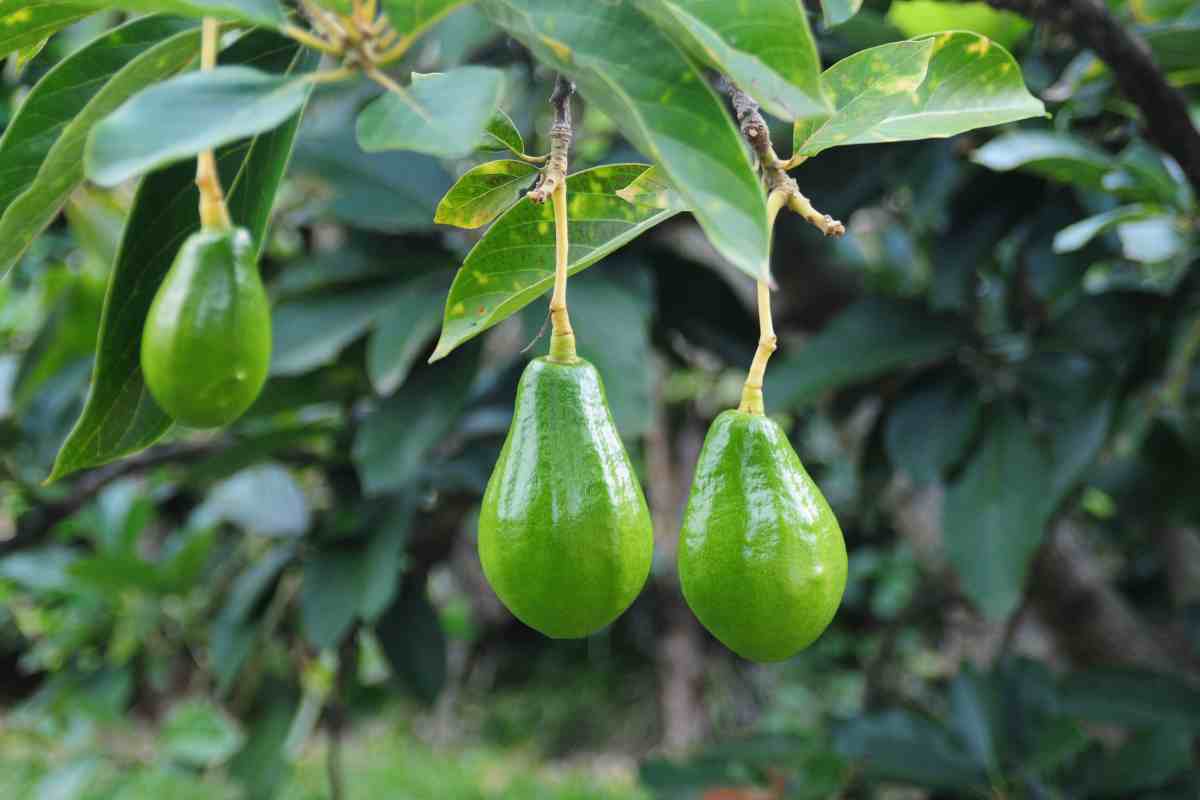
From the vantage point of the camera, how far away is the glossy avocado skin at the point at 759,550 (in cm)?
62

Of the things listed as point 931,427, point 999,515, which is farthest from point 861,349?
point 999,515

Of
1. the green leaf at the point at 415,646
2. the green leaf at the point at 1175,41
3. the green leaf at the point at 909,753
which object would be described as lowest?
the green leaf at the point at 909,753

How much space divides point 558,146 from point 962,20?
0.91m

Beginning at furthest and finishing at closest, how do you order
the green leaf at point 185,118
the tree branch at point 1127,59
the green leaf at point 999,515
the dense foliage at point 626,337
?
the green leaf at point 999,515
the tree branch at point 1127,59
the dense foliage at point 626,337
the green leaf at point 185,118

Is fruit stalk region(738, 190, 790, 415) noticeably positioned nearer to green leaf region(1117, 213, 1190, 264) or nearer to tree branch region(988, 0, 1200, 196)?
tree branch region(988, 0, 1200, 196)

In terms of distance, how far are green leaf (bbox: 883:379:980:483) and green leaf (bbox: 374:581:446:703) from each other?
0.80m

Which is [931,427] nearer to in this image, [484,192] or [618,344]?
[618,344]

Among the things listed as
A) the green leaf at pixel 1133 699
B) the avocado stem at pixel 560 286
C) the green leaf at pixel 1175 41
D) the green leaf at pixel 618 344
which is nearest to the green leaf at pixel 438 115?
the avocado stem at pixel 560 286

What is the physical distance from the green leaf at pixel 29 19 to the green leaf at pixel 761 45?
0.32 metres

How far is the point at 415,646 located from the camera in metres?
1.85

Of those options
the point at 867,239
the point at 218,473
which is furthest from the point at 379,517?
the point at 867,239

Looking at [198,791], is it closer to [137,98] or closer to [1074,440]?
[1074,440]

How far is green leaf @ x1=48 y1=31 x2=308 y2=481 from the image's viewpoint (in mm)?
636

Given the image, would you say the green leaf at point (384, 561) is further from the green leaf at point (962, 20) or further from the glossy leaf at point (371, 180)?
the green leaf at point (962, 20)
